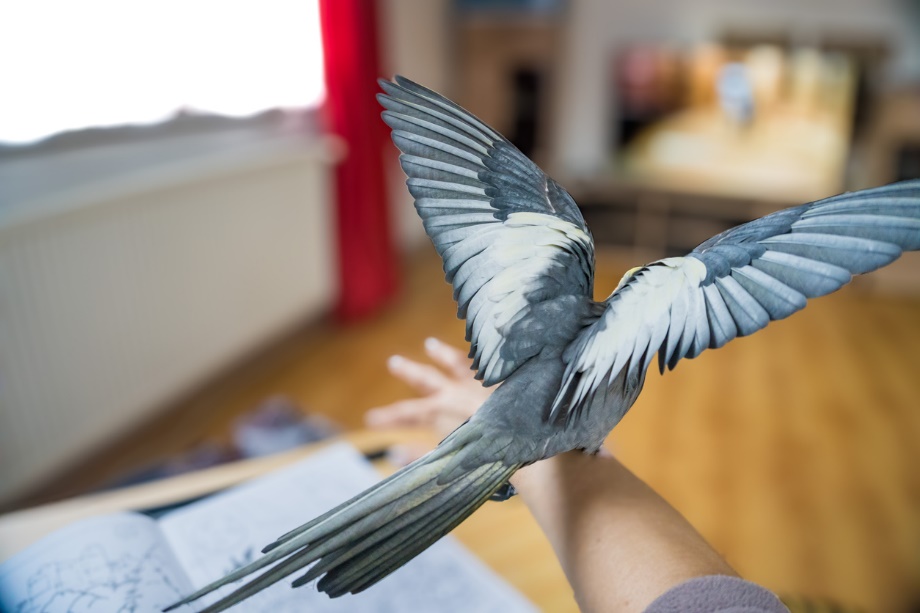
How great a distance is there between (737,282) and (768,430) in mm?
2121

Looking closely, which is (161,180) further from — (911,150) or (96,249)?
(911,150)

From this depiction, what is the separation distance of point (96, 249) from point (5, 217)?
0.86 ft

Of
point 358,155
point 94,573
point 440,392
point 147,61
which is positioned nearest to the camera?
point 94,573

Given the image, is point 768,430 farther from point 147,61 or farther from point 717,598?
point 147,61

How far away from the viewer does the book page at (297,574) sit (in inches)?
24.4

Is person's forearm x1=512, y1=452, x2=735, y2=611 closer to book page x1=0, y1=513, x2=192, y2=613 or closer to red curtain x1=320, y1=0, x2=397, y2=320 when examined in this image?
book page x1=0, y1=513, x2=192, y2=613

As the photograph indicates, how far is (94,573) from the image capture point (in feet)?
1.81

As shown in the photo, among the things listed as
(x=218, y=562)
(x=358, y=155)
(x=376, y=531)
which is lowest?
(x=218, y=562)

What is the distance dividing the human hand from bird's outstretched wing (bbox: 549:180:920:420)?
34 centimetres

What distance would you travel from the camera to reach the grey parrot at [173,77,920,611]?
1.05ft

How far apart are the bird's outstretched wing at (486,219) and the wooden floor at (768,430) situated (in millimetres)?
1227

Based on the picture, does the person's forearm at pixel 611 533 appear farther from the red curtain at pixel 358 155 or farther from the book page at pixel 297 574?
the red curtain at pixel 358 155

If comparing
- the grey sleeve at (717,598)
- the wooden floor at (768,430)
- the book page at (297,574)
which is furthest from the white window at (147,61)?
the grey sleeve at (717,598)

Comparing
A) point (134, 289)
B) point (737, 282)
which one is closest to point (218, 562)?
point (737, 282)
